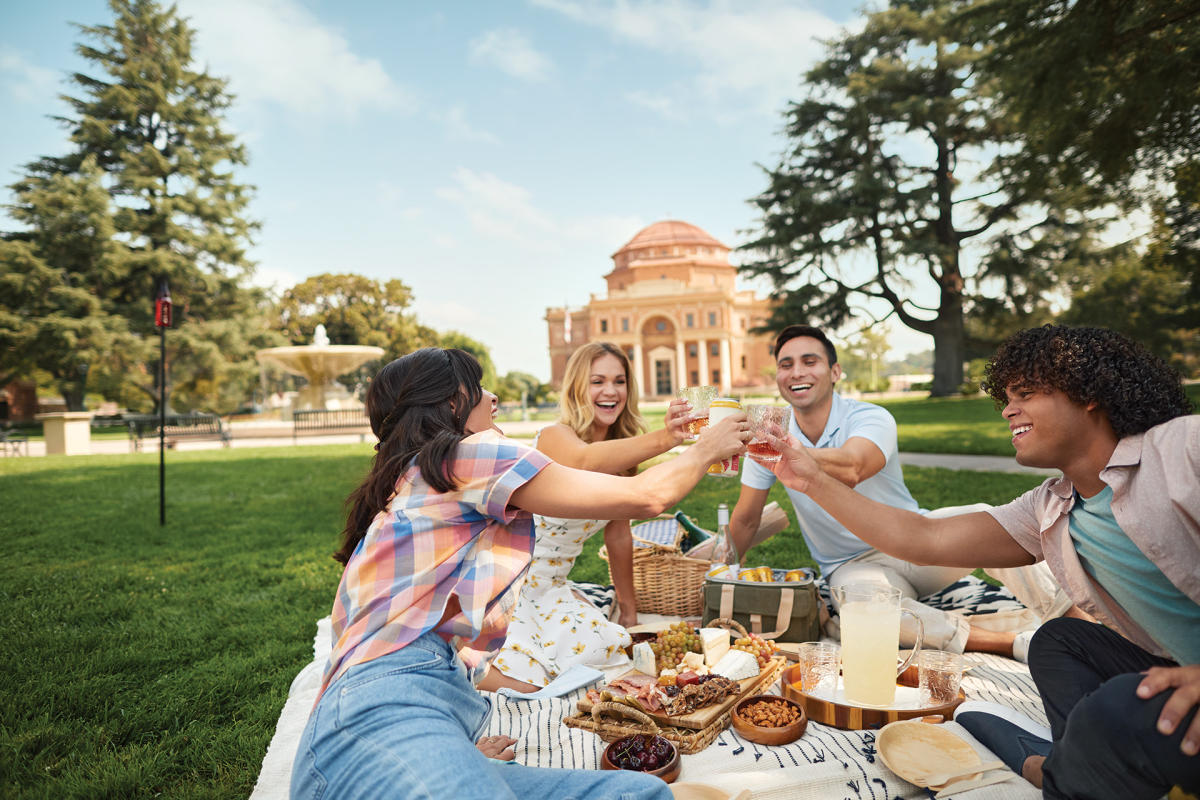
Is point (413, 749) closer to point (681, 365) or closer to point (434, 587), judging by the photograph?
point (434, 587)

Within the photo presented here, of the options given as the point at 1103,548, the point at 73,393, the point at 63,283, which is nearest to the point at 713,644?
the point at 1103,548

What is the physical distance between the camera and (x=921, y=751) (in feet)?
7.44

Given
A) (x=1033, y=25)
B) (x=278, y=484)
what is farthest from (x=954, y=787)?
(x=1033, y=25)

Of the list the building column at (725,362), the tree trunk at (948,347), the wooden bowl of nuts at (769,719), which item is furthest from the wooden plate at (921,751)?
the building column at (725,362)

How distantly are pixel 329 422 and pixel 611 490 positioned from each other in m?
19.3

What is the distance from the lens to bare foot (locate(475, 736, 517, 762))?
2.39 metres

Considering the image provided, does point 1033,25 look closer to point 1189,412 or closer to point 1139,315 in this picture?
point 1189,412

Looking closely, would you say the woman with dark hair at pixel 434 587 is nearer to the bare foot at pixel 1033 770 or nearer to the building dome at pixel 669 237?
the bare foot at pixel 1033 770

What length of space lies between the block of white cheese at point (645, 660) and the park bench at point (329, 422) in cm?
1666

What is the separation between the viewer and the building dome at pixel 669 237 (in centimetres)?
6144

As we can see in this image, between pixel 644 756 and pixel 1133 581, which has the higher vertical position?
pixel 1133 581

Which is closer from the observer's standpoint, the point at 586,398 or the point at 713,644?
the point at 713,644

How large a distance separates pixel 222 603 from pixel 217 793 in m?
2.57

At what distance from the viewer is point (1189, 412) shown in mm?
1807
